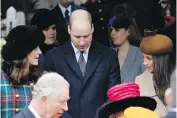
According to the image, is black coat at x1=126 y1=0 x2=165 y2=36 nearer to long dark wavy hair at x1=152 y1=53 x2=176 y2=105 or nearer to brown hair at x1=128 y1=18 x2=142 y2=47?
brown hair at x1=128 y1=18 x2=142 y2=47

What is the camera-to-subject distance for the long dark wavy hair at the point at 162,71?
6.02m

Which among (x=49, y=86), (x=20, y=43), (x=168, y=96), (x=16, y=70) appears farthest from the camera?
(x=168, y=96)

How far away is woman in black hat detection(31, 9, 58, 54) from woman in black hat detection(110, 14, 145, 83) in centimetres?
60

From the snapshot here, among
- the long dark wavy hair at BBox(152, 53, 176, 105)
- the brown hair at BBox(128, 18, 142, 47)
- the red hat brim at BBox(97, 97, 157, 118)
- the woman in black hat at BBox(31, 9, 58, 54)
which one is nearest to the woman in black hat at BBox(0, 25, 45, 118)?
the woman in black hat at BBox(31, 9, 58, 54)

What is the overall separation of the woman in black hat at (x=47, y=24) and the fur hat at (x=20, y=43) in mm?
694

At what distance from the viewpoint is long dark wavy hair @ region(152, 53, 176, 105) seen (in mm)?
6020

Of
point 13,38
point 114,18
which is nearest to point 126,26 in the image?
point 114,18

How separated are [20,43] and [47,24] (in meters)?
0.96

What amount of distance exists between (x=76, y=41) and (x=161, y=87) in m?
0.99

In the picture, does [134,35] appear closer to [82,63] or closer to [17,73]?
[82,63]

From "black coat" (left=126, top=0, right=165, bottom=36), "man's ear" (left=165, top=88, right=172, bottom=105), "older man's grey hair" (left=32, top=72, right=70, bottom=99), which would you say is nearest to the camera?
"older man's grey hair" (left=32, top=72, right=70, bottom=99)

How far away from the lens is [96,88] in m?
5.85

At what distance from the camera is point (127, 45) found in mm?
6160

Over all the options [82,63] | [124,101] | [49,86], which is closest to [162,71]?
[82,63]
